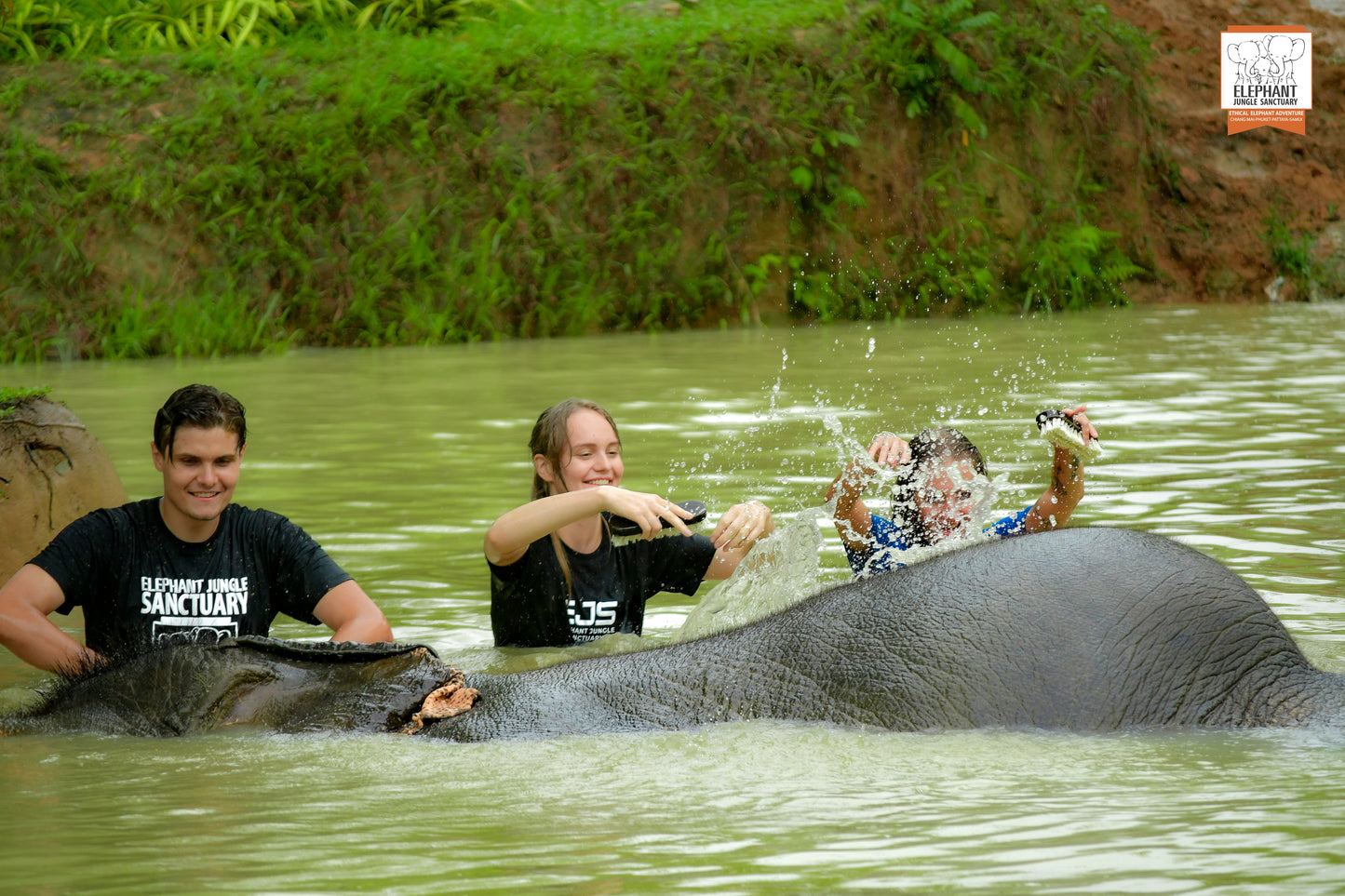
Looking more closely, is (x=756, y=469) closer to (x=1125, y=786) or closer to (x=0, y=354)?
(x=1125, y=786)

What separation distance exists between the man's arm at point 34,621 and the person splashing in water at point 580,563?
3.67 feet

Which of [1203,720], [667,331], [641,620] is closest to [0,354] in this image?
[667,331]

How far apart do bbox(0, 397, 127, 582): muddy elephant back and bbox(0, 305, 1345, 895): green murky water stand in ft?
1.14

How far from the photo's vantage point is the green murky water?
2.74 meters

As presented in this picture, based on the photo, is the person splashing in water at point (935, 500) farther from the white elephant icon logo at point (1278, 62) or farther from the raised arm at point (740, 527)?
the white elephant icon logo at point (1278, 62)

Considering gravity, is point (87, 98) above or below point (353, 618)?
above

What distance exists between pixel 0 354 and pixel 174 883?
38.8 ft

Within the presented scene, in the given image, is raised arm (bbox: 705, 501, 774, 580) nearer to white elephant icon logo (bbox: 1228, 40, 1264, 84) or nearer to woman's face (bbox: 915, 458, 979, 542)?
woman's face (bbox: 915, 458, 979, 542)

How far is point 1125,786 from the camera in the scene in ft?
9.73

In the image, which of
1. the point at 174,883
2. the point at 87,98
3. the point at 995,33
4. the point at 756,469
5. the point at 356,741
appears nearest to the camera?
the point at 174,883

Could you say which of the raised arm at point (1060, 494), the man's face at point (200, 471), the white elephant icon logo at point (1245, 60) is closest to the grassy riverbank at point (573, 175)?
the white elephant icon logo at point (1245, 60)

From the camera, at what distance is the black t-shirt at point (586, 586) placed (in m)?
4.89

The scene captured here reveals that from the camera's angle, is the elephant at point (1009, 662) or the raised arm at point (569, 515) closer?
the elephant at point (1009, 662)

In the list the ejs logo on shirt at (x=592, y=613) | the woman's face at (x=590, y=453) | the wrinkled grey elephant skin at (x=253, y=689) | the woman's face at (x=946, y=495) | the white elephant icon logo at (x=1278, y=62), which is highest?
the white elephant icon logo at (x=1278, y=62)
